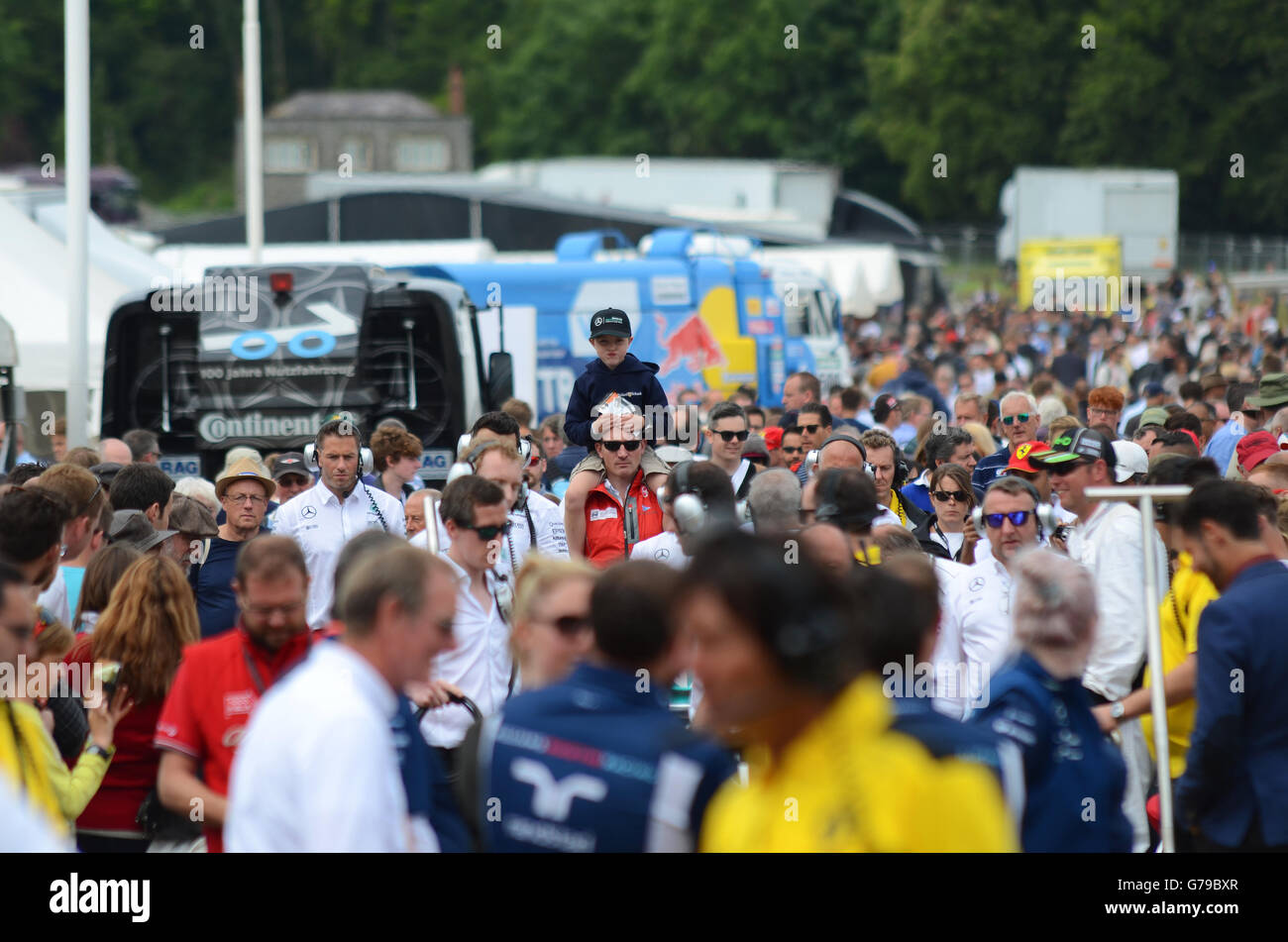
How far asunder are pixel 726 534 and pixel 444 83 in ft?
287

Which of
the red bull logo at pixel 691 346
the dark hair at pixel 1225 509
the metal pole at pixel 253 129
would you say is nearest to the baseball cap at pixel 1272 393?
the dark hair at pixel 1225 509

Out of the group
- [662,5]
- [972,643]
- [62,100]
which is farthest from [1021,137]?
[972,643]

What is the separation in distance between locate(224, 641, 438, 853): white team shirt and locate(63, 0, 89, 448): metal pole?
1067cm

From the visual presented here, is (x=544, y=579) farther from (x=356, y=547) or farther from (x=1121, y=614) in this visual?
→ (x=1121, y=614)

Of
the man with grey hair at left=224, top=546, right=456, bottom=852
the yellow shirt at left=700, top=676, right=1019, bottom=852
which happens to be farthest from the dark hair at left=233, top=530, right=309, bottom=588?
the yellow shirt at left=700, top=676, right=1019, bottom=852

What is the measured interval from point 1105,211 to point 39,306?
3033 centimetres

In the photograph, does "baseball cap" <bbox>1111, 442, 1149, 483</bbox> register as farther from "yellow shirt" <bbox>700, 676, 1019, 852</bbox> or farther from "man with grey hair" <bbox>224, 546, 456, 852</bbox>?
"yellow shirt" <bbox>700, 676, 1019, 852</bbox>

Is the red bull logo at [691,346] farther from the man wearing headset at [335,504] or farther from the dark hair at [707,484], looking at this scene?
the dark hair at [707,484]

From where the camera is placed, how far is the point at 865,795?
9.80ft

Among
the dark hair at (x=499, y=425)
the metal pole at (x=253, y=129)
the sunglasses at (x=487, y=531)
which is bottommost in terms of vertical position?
the sunglasses at (x=487, y=531)

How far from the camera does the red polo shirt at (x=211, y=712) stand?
4926mm

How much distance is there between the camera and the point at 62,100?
280 feet

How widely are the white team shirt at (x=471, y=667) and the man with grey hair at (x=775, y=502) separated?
129 cm

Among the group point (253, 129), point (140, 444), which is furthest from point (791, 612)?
point (253, 129)
